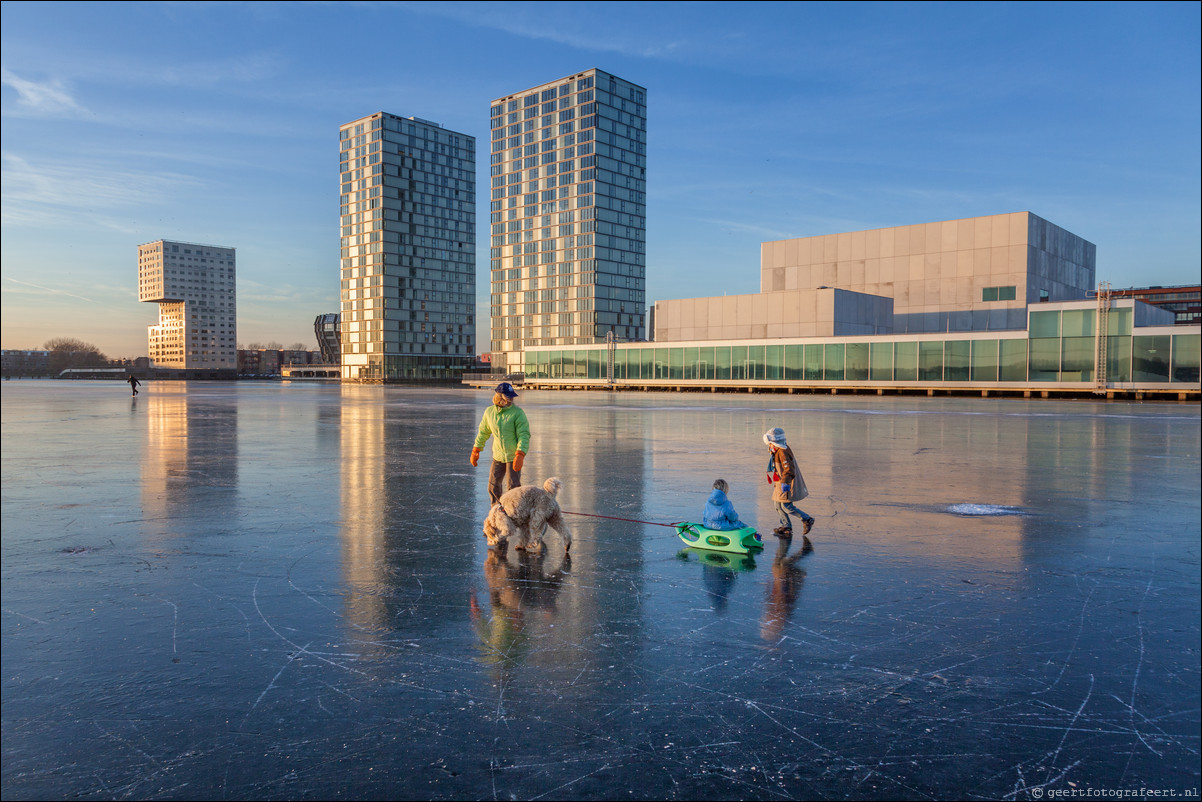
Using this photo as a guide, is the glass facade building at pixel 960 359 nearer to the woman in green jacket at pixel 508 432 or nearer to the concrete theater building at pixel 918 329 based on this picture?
the concrete theater building at pixel 918 329

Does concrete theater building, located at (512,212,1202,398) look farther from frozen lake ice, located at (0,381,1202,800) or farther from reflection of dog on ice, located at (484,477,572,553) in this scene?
reflection of dog on ice, located at (484,477,572,553)

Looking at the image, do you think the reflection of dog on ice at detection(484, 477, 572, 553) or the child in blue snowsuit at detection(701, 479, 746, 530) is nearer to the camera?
the reflection of dog on ice at detection(484, 477, 572, 553)

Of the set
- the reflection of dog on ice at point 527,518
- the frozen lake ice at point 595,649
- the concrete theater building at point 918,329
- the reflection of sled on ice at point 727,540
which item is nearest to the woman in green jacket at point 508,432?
the frozen lake ice at point 595,649

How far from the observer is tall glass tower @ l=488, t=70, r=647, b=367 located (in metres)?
141

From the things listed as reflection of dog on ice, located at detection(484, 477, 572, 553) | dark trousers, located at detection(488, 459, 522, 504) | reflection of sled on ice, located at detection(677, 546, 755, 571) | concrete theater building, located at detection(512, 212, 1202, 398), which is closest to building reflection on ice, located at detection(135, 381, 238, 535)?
dark trousers, located at detection(488, 459, 522, 504)

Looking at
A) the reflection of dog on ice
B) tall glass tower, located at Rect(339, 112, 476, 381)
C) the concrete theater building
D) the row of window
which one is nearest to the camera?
the reflection of dog on ice

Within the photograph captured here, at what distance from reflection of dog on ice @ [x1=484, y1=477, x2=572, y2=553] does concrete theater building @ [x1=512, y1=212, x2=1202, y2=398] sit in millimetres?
53649

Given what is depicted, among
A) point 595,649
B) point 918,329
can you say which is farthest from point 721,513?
point 918,329

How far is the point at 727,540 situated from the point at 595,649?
10.9 ft

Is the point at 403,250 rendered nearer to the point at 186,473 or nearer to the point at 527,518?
the point at 186,473

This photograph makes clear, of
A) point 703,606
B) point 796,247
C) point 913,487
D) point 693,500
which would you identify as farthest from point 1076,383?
point 703,606

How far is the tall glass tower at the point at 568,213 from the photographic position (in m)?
141

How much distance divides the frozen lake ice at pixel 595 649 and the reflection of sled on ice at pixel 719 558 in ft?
0.22

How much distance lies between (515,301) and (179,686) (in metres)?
149
